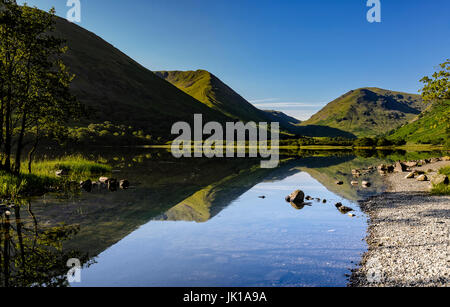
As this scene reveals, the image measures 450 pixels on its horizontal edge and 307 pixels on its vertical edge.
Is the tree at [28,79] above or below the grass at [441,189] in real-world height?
above

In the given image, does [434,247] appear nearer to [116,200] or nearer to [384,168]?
[116,200]

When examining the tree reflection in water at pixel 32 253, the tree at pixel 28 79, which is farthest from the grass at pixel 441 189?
the tree at pixel 28 79

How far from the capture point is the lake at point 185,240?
12.1 metres

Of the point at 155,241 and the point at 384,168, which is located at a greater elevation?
the point at 384,168

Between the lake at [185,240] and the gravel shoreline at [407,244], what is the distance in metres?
0.87

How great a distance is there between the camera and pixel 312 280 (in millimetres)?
11891

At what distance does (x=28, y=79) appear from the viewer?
27391 millimetres

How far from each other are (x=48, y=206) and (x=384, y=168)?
53953 mm

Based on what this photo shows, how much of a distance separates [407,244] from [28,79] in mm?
32275

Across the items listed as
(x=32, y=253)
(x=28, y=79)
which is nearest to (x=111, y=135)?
(x=28, y=79)

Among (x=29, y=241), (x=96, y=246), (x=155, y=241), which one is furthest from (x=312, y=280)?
(x=29, y=241)

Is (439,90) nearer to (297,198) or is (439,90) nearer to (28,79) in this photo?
(297,198)

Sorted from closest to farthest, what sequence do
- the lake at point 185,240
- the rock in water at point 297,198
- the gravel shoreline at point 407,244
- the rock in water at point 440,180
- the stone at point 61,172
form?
the gravel shoreline at point 407,244, the lake at point 185,240, the rock in water at point 297,198, the rock in water at point 440,180, the stone at point 61,172

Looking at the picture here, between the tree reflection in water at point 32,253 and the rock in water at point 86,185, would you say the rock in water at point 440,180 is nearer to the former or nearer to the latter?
the tree reflection in water at point 32,253
